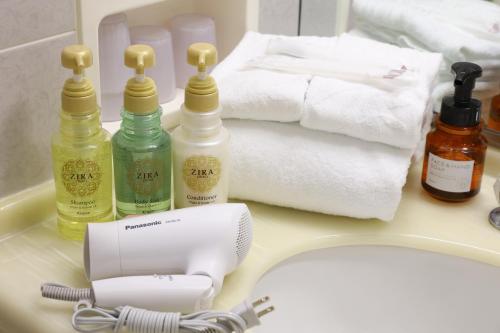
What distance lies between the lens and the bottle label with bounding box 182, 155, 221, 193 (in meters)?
0.77

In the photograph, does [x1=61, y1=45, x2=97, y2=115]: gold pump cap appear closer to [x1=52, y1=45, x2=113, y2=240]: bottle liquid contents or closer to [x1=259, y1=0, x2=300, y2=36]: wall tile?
[x1=52, y1=45, x2=113, y2=240]: bottle liquid contents

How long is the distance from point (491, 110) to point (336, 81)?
11.2 inches

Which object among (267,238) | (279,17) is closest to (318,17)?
(279,17)

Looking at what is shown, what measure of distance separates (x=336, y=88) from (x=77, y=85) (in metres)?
0.29

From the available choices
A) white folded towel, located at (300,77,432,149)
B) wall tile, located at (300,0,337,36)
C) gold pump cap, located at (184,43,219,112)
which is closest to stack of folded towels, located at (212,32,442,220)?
white folded towel, located at (300,77,432,149)

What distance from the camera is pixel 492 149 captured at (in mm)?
1016

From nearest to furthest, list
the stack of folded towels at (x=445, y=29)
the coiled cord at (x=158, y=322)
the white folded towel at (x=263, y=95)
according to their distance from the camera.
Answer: the coiled cord at (x=158, y=322), the white folded towel at (x=263, y=95), the stack of folded towels at (x=445, y=29)

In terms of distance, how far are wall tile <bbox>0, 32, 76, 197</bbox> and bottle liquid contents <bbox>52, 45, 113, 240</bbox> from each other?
0.06 m

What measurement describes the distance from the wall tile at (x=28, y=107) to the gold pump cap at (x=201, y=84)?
0.16 meters

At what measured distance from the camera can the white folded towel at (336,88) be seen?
82 centimetres

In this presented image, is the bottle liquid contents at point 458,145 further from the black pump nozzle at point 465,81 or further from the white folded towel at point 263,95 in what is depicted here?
the white folded towel at point 263,95

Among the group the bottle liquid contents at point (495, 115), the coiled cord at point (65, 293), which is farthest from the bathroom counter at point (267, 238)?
the bottle liquid contents at point (495, 115)

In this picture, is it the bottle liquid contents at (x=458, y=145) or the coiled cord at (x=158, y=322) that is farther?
the bottle liquid contents at (x=458, y=145)

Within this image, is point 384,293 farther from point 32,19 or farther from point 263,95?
point 32,19
